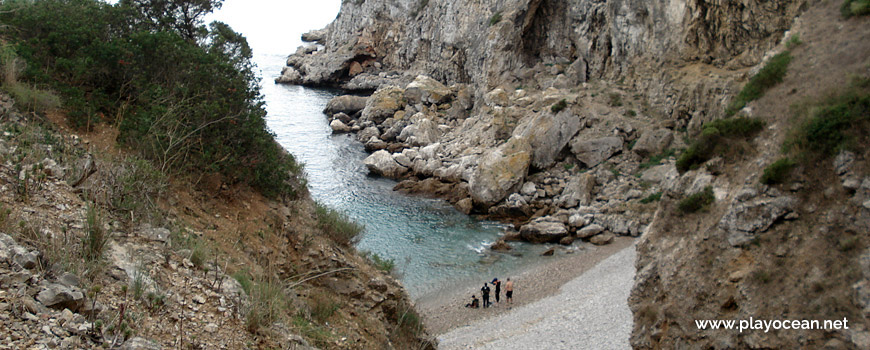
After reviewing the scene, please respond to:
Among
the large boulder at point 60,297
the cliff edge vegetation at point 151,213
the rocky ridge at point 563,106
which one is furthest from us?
the rocky ridge at point 563,106

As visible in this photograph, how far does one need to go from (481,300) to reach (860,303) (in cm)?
1497

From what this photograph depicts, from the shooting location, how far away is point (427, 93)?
56906 millimetres

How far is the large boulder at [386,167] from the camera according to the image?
4088 cm

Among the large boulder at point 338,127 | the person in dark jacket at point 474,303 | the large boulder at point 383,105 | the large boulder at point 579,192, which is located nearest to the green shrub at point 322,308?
the person in dark jacket at point 474,303

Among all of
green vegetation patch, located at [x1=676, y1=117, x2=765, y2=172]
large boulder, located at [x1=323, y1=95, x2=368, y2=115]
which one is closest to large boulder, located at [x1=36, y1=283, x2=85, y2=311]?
green vegetation patch, located at [x1=676, y1=117, x2=765, y2=172]

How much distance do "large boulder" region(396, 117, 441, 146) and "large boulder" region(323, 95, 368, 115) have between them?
13.9 metres

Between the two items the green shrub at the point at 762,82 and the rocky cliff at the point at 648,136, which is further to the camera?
the green shrub at the point at 762,82

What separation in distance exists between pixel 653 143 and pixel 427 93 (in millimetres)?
27593

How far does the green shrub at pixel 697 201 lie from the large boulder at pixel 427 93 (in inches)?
1703

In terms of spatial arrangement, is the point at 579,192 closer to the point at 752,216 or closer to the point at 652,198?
the point at 652,198

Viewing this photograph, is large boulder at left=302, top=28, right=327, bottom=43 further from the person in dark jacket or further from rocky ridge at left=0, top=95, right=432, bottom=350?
rocky ridge at left=0, top=95, right=432, bottom=350

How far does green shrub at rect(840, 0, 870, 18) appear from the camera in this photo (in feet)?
55.1

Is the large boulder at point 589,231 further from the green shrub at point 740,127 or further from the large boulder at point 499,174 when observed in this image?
the green shrub at point 740,127

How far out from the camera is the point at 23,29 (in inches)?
473
